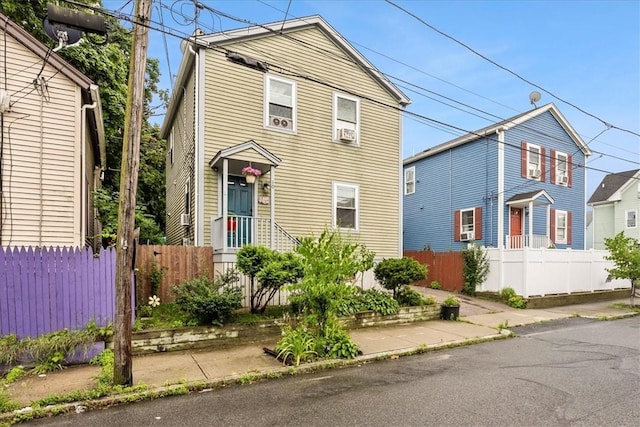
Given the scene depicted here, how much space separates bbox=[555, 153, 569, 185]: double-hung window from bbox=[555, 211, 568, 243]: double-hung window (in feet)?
5.30

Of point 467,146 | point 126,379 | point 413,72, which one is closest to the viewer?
point 126,379

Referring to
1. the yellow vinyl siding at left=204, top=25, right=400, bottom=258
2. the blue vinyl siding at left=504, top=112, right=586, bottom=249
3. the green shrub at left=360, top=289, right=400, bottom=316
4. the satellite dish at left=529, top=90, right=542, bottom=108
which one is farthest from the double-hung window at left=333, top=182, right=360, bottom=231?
the satellite dish at left=529, top=90, right=542, bottom=108

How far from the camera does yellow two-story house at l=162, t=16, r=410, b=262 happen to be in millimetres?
10625

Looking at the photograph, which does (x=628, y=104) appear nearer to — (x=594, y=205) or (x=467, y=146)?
(x=467, y=146)

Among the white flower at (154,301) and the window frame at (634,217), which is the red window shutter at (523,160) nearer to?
the window frame at (634,217)

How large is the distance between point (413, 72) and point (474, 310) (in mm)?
7698

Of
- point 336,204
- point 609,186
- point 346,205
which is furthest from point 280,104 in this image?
point 609,186

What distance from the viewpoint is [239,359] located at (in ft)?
21.1

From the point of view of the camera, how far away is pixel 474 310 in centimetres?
1208

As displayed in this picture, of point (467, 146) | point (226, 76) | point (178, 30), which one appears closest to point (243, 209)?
point (226, 76)

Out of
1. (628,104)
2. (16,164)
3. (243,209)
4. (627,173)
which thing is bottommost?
(243,209)

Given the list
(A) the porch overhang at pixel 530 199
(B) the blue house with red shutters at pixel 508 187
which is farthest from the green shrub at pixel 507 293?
(A) the porch overhang at pixel 530 199

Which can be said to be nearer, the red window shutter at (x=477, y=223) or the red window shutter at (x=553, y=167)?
the red window shutter at (x=477, y=223)

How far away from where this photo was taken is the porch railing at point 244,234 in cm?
973
